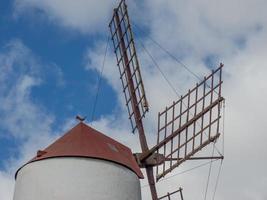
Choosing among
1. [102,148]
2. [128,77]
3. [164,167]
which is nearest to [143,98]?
[128,77]

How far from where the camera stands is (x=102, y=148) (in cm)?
1215

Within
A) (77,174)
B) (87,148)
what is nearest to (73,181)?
(77,174)

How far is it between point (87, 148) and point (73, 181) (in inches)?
36.7

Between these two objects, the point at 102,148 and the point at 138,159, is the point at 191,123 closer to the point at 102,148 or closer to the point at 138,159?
the point at 138,159

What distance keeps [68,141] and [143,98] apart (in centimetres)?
329

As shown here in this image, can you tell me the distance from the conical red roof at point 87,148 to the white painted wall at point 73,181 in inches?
5.8

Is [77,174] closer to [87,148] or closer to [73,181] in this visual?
[73,181]

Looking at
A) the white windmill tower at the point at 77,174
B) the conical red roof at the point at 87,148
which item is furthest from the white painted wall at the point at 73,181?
the conical red roof at the point at 87,148

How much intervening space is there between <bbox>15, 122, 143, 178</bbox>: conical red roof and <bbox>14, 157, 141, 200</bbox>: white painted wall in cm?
15

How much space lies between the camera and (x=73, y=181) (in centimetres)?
1119

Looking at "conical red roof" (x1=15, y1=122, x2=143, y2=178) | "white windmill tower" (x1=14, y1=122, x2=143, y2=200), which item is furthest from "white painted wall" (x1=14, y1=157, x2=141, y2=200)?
"conical red roof" (x1=15, y1=122, x2=143, y2=178)

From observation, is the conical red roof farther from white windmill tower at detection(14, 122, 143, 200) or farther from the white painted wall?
the white painted wall

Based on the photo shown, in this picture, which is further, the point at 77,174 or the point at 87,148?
the point at 87,148

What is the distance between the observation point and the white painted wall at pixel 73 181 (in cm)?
1112
